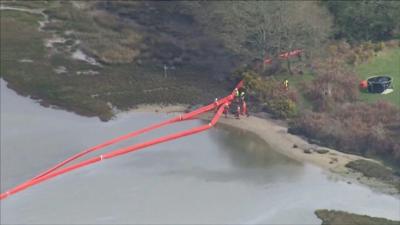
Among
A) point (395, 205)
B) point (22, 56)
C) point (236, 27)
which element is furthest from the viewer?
point (22, 56)

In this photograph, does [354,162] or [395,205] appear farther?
[354,162]

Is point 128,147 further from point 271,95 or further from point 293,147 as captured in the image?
point 271,95

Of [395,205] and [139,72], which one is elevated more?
[139,72]

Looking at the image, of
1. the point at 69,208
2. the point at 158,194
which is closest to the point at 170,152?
the point at 158,194

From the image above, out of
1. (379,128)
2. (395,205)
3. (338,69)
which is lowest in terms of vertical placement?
(395,205)

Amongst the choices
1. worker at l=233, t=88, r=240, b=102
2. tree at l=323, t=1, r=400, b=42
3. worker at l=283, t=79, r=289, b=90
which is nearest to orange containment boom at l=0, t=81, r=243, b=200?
worker at l=233, t=88, r=240, b=102

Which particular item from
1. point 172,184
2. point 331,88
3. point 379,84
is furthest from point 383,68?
point 172,184

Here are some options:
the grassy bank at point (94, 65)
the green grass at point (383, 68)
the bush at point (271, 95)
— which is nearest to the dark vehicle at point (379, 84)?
the green grass at point (383, 68)

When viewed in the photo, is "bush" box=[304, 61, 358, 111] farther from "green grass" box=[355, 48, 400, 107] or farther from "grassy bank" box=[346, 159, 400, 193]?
"grassy bank" box=[346, 159, 400, 193]

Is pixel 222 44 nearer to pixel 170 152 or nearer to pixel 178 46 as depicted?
pixel 178 46
